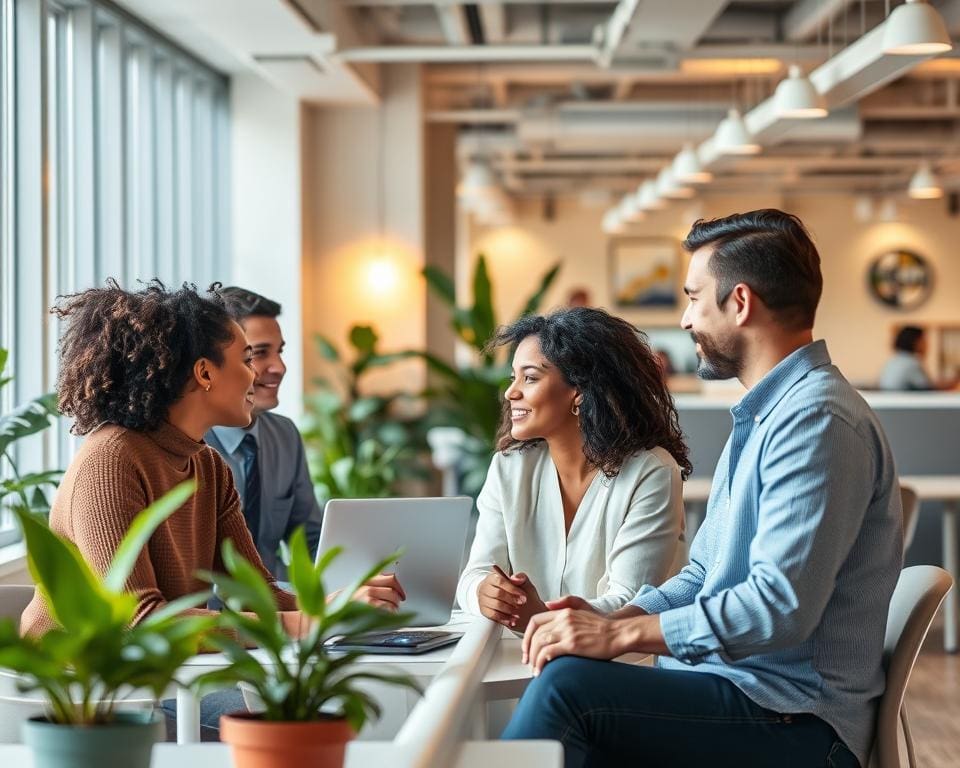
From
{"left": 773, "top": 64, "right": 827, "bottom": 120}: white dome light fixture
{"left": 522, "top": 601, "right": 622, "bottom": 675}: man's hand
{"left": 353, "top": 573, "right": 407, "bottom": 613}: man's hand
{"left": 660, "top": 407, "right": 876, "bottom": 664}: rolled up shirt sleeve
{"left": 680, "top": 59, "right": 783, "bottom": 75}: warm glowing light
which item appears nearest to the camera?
{"left": 660, "top": 407, "right": 876, "bottom": 664}: rolled up shirt sleeve

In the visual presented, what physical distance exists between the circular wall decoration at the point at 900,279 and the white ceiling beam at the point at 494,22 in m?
8.47

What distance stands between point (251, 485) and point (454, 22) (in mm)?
4553

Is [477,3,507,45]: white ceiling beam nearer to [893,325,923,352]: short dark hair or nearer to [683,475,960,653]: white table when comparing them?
[683,475,960,653]: white table

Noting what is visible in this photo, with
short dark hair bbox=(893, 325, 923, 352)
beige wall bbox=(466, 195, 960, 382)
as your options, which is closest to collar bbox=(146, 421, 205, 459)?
short dark hair bbox=(893, 325, 923, 352)

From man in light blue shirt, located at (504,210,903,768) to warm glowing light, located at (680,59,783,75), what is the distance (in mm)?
5926

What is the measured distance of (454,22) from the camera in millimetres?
7477

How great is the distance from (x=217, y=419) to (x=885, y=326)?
13.9 meters

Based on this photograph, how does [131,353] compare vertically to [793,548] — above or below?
above

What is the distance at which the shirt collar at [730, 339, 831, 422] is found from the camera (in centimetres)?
218

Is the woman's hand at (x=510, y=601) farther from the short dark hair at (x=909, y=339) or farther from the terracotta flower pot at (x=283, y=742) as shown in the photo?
the short dark hair at (x=909, y=339)

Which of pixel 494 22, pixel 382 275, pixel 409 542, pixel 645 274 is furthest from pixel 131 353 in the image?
pixel 645 274

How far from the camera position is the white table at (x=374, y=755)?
155 cm

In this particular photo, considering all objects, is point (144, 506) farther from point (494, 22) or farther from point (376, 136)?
point (376, 136)

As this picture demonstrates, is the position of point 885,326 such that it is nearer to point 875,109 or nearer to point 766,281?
point 875,109
